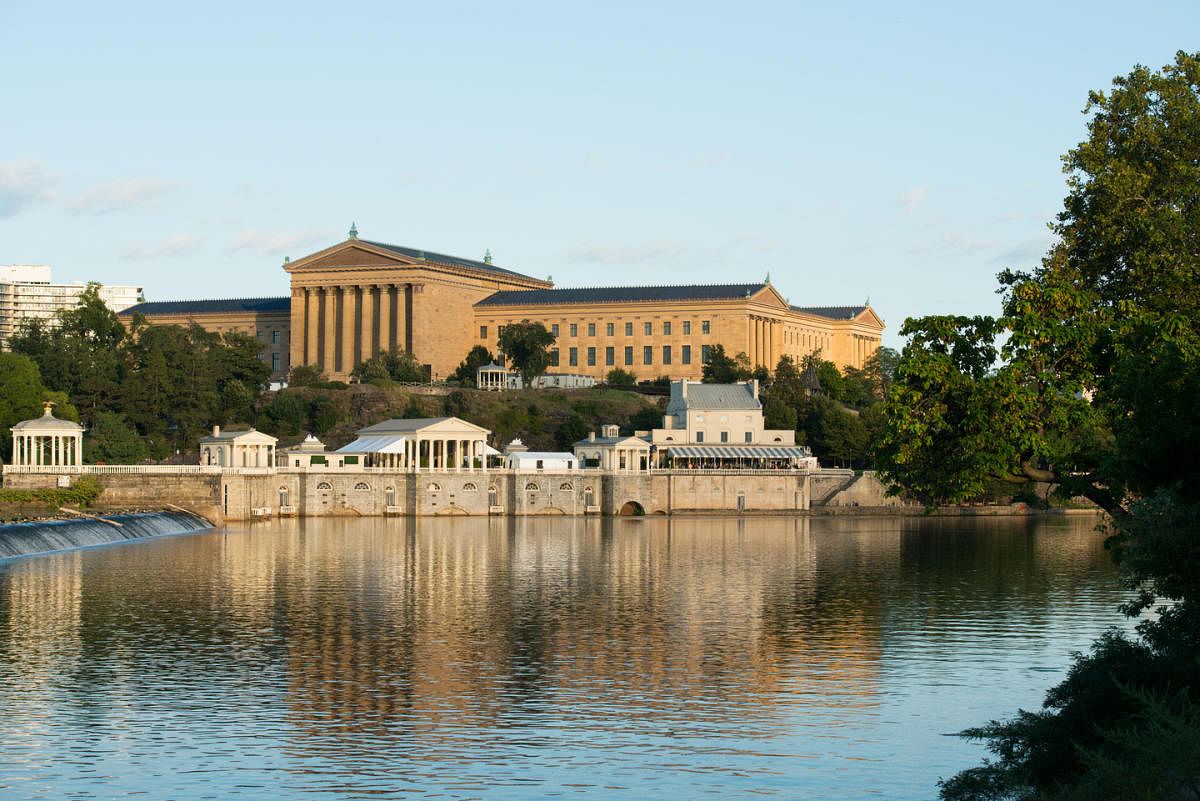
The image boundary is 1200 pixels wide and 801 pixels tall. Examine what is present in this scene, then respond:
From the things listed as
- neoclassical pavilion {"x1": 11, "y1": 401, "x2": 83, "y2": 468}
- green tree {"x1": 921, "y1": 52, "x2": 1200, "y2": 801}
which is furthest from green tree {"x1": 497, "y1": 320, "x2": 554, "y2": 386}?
green tree {"x1": 921, "y1": 52, "x2": 1200, "y2": 801}

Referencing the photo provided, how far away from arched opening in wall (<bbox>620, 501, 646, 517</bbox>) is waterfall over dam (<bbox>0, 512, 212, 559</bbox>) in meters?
41.0

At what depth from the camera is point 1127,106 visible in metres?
49.7

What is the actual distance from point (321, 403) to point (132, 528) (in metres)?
61.4

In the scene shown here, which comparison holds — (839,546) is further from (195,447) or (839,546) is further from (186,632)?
(195,447)

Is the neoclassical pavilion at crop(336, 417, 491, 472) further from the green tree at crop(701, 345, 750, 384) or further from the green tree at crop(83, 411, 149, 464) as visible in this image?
the green tree at crop(701, 345, 750, 384)

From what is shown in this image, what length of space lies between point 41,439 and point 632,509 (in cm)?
5187

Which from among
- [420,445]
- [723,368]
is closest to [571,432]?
[420,445]

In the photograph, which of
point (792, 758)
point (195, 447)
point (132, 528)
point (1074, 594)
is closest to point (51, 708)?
point (792, 758)

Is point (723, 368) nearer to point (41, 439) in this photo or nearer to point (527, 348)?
point (527, 348)

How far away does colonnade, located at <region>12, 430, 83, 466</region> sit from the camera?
116688mm

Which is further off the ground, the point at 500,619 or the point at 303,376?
the point at 303,376

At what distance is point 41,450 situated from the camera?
4589 inches

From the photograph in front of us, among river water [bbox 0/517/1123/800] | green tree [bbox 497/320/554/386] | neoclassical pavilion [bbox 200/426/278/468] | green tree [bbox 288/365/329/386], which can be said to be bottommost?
river water [bbox 0/517/1123/800]

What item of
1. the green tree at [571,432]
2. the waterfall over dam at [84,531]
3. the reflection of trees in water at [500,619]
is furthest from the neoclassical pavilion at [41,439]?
the green tree at [571,432]
